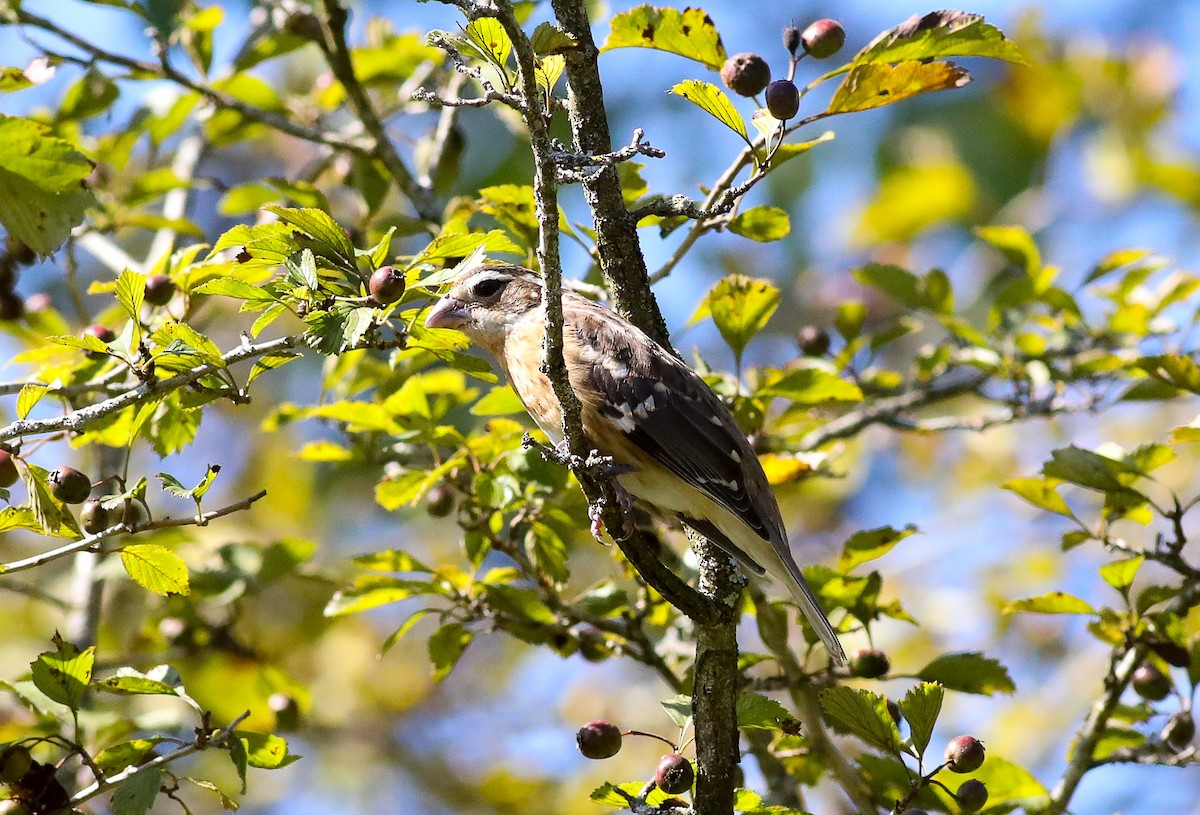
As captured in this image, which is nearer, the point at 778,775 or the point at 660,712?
the point at 778,775

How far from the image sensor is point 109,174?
17.6 ft

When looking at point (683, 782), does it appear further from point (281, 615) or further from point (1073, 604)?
point (281, 615)

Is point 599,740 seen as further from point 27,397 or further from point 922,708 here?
point 27,397

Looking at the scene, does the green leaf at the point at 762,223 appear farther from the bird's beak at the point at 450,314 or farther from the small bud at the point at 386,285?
the bird's beak at the point at 450,314

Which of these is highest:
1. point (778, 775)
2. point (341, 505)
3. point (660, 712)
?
point (341, 505)

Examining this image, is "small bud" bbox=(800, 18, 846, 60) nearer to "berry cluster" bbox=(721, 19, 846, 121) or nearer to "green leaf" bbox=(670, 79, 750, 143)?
"berry cluster" bbox=(721, 19, 846, 121)

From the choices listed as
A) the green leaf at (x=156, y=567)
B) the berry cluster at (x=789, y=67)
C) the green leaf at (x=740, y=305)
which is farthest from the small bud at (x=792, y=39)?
the green leaf at (x=156, y=567)

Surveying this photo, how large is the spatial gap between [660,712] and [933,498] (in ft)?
9.83

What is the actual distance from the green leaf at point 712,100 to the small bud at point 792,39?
0.36 metres

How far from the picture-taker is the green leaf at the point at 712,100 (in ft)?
10.3

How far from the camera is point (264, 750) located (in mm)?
3320

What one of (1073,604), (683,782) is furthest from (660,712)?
(683,782)

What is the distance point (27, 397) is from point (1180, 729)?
3.69 meters

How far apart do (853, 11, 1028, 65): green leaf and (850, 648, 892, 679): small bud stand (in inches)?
74.7
